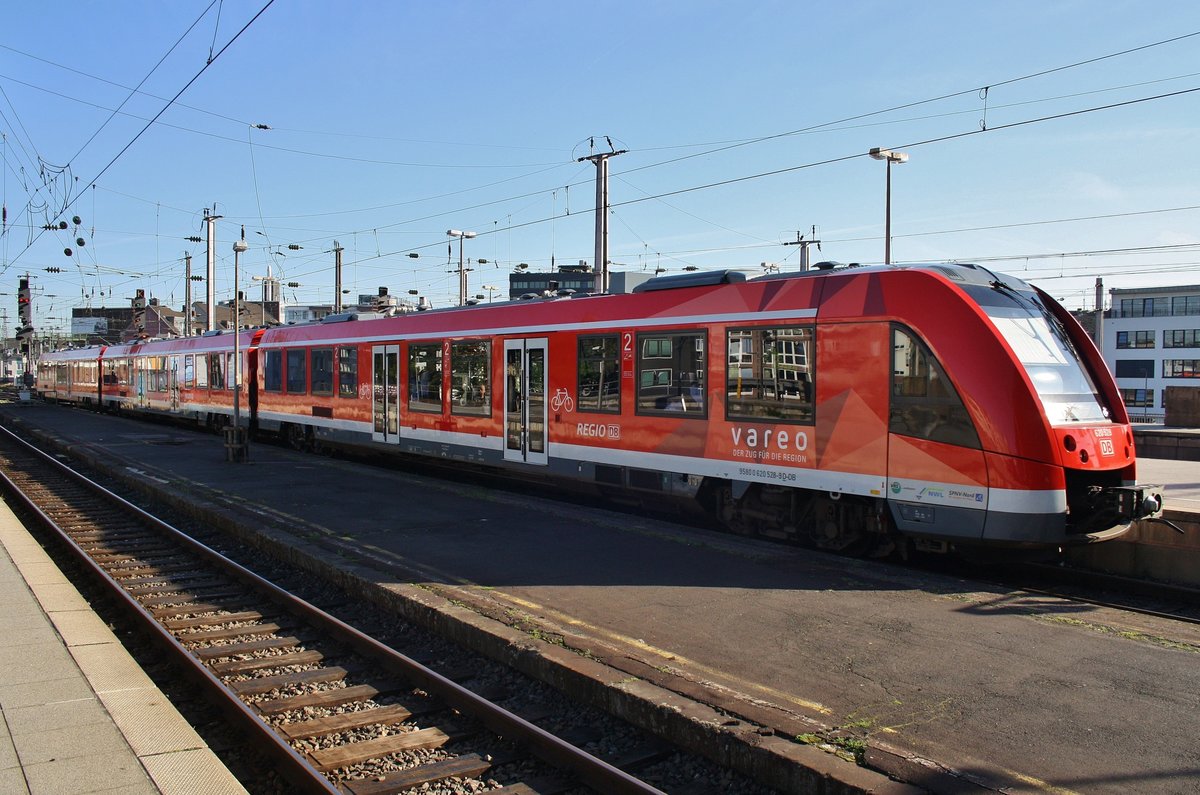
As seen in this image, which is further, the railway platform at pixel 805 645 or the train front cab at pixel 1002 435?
the train front cab at pixel 1002 435

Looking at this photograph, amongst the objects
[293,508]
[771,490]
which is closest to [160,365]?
[293,508]

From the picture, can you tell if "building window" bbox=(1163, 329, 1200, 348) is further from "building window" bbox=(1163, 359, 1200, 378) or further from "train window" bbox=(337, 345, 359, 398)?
"train window" bbox=(337, 345, 359, 398)

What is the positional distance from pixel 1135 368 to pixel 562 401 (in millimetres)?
70517

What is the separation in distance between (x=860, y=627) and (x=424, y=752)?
328cm

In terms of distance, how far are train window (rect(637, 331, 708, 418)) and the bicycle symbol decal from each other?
4.96ft

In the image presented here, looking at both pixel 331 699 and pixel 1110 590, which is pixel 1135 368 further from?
pixel 331 699

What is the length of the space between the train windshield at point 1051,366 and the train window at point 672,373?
3.50 metres

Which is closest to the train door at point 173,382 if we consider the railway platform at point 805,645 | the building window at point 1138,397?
the railway platform at point 805,645

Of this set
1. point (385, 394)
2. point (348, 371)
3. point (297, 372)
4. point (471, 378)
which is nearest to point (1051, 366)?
point (471, 378)

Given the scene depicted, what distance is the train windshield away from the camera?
810 centimetres

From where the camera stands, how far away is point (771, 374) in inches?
390

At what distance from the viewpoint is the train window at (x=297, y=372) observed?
69.5 feet

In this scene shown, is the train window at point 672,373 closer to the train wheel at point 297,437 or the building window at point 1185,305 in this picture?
the train wheel at point 297,437

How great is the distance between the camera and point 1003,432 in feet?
25.9
